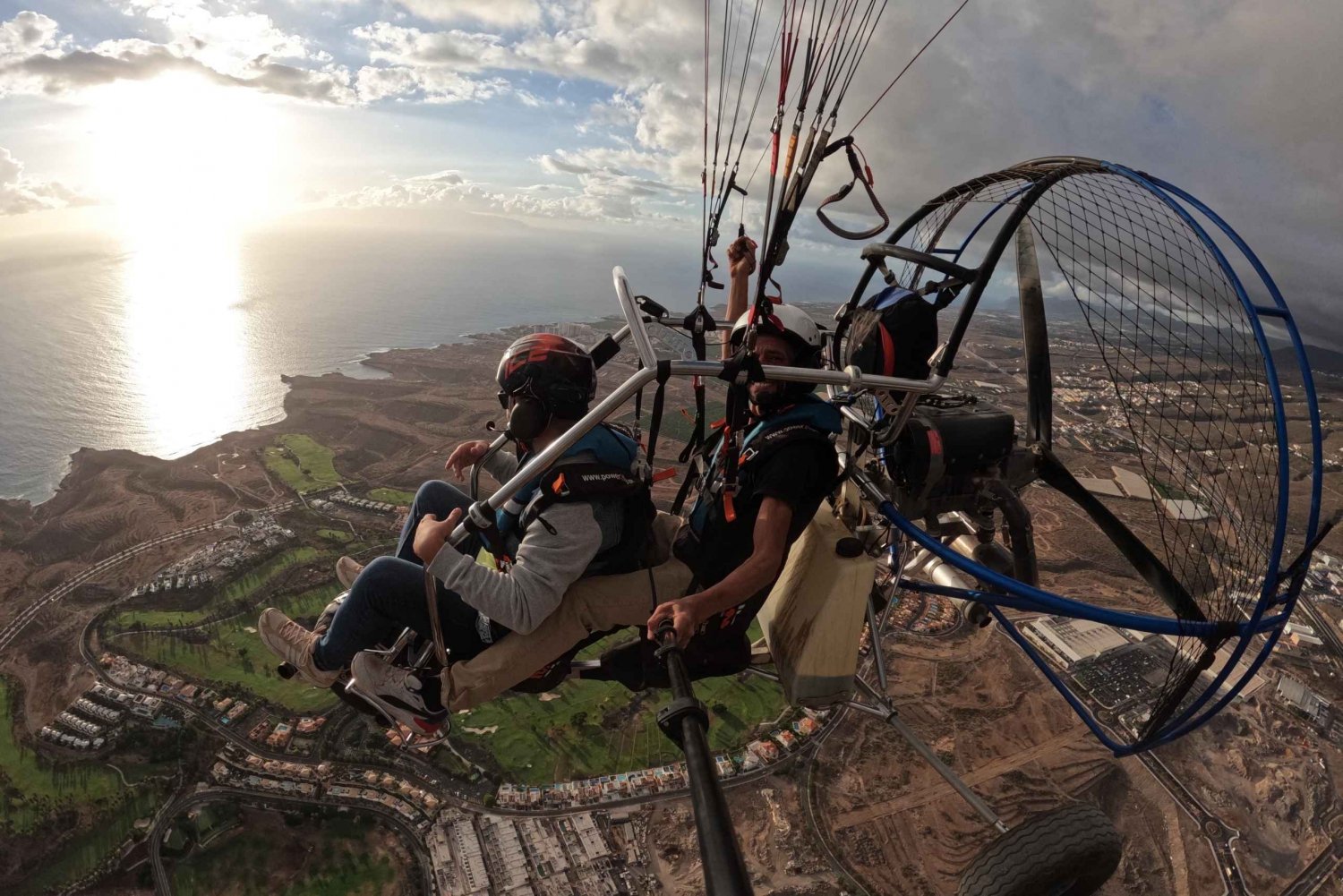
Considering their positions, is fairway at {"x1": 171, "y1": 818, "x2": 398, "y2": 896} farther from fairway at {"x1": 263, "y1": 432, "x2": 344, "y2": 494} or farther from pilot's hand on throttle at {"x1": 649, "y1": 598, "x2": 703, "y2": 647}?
fairway at {"x1": 263, "y1": 432, "x2": 344, "y2": 494}

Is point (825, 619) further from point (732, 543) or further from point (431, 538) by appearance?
point (431, 538)

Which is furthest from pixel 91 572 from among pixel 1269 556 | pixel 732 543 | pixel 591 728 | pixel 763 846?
pixel 1269 556

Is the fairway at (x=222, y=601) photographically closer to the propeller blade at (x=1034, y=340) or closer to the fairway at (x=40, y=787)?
the fairway at (x=40, y=787)

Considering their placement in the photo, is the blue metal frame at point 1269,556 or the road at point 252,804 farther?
the road at point 252,804

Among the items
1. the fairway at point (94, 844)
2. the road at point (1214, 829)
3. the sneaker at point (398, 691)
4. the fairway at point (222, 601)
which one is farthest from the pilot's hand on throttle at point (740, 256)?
the fairway at point (222, 601)

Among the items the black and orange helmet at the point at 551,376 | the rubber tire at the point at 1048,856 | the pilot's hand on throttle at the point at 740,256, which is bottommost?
the rubber tire at the point at 1048,856

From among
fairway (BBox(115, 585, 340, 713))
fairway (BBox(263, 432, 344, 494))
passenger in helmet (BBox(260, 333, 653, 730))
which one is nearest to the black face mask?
passenger in helmet (BBox(260, 333, 653, 730))

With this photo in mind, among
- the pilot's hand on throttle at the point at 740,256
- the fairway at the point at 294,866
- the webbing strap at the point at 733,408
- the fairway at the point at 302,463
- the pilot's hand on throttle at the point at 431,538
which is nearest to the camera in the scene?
the webbing strap at the point at 733,408
